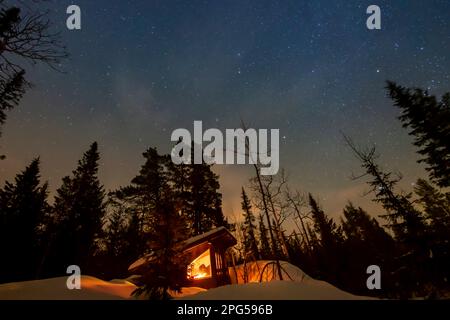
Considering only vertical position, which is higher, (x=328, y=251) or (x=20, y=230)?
(x=20, y=230)

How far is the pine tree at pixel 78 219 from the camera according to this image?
23.7m

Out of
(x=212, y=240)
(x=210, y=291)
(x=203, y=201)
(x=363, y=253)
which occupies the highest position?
(x=203, y=201)

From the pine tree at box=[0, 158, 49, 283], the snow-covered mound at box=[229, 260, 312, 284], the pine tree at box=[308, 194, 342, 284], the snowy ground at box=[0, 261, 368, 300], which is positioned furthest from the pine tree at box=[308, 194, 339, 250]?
the pine tree at box=[0, 158, 49, 283]

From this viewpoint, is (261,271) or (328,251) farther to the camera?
(328,251)

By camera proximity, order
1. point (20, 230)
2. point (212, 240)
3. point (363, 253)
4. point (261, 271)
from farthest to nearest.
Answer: point (363, 253) < point (20, 230) < point (261, 271) < point (212, 240)

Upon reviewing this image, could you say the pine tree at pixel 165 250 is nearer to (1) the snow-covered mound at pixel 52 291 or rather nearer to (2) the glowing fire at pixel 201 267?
(1) the snow-covered mound at pixel 52 291

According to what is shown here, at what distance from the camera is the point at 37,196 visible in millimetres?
26672

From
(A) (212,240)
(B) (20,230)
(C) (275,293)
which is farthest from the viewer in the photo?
(B) (20,230)

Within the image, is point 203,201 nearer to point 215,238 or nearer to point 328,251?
point 215,238

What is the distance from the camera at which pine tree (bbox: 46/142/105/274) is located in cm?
2366

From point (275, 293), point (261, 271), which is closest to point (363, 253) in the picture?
point (261, 271)

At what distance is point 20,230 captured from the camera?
75.5 feet

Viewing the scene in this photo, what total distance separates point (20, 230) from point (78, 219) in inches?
194
